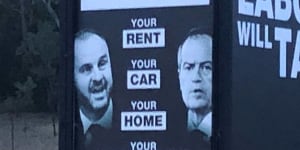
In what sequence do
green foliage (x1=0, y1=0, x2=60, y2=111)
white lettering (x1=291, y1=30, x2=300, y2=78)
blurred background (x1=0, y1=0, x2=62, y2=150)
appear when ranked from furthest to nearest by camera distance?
green foliage (x1=0, y1=0, x2=60, y2=111)
blurred background (x1=0, y1=0, x2=62, y2=150)
white lettering (x1=291, y1=30, x2=300, y2=78)

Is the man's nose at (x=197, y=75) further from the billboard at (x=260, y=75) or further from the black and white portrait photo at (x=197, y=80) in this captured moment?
the billboard at (x=260, y=75)

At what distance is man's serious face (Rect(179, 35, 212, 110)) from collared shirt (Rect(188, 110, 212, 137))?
0.05 m

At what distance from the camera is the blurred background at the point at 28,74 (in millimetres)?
Result: 28492

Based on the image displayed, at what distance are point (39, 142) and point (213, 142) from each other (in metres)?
22.1

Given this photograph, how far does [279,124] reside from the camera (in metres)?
5.41

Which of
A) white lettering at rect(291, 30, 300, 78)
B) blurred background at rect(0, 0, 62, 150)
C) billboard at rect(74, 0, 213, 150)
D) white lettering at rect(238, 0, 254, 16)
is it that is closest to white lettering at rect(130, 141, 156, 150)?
billboard at rect(74, 0, 213, 150)

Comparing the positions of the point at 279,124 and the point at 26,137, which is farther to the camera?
the point at 26,137

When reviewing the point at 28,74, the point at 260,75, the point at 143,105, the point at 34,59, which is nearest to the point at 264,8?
the point at 260,75

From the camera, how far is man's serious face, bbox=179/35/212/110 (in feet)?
16.5

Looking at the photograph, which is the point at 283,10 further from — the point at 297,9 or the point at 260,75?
the point at 260,75

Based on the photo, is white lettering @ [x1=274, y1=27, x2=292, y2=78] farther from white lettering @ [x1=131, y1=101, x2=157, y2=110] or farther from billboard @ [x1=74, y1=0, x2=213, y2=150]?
white lettering @ [x1=131, y1=101, x2=157, y2=110]

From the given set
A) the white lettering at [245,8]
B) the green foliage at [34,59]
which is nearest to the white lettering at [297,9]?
the white lettering at [245,8]

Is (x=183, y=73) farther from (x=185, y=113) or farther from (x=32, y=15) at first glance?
(x=32, y=15)

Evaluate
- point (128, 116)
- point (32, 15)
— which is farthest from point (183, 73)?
point (32, 15)
